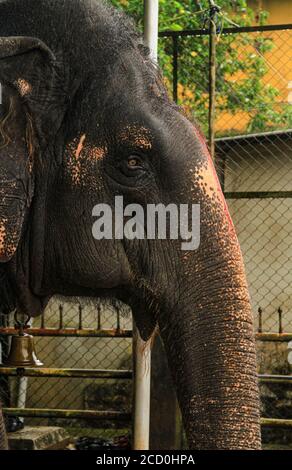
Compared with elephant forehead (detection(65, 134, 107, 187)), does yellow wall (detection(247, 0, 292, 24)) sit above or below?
above

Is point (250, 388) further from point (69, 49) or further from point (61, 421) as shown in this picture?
point (61, 421)

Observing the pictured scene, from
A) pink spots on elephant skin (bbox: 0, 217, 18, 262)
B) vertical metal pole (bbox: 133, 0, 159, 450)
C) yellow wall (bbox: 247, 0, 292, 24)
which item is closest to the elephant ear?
pink spots on elephant skin (bbox: 0, 217, 18, 262)

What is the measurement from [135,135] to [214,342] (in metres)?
0.62

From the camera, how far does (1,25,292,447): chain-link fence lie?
6.87 meters

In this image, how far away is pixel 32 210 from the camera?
2.62 metres

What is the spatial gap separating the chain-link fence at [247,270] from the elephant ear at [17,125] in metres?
3.86

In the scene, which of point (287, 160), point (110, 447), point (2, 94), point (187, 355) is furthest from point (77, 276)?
point (287, 160)

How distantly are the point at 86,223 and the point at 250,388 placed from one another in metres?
0.65

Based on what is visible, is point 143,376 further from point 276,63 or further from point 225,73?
point 276,63

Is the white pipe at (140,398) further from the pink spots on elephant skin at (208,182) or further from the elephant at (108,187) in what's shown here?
the pink spots on elephant skin at (208,182)

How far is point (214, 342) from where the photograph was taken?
2.46 metres

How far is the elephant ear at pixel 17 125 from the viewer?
250 centimetres

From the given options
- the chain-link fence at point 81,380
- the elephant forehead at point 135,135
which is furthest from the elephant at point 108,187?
the chain-link fence at point 81,380

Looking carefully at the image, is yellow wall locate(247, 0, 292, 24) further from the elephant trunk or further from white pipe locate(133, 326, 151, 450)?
the elephant trunk
